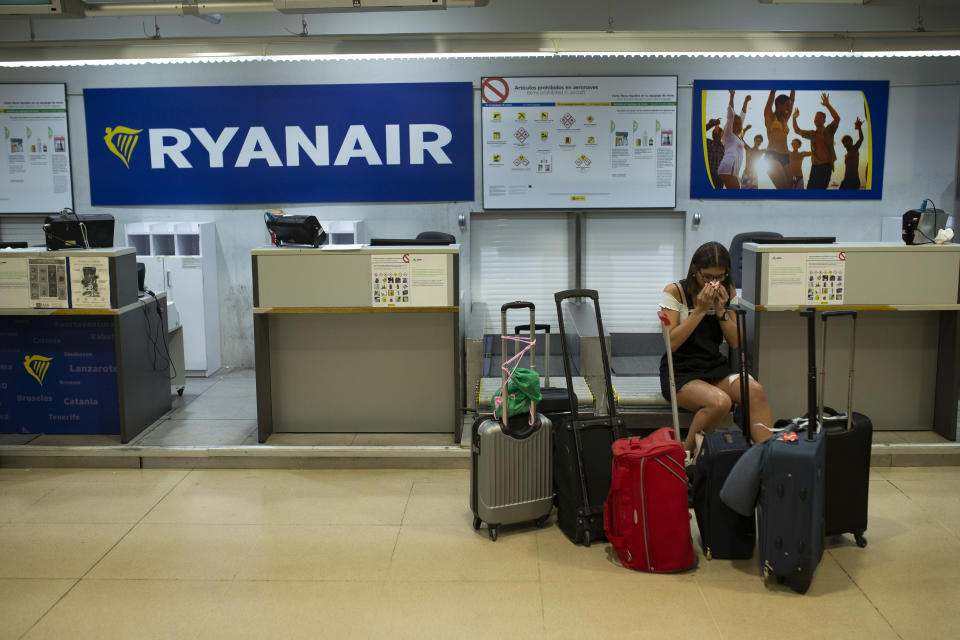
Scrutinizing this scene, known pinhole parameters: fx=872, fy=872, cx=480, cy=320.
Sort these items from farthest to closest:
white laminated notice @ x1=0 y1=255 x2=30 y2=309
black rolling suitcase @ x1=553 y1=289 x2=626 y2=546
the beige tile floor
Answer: white laminated notice @ x1=0 y1=255 x2=30 y2=309 → black rolling suitcase @ x1=553 y1=289 x2=626 y2=546 → the beige tile floor

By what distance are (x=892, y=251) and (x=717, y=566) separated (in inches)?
93.2

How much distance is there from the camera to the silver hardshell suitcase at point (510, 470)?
4.11 meters

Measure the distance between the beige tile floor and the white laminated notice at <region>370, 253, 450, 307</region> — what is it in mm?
1130

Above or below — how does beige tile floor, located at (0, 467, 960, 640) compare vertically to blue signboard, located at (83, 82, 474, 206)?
below

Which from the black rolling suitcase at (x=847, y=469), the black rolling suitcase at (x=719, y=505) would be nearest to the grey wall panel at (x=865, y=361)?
the black rolling suitcase at (x=847, y=469)

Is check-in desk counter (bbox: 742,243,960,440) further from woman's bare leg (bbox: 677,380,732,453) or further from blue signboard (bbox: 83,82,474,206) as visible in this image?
blue signboard (bbox: 83,82,474,206)

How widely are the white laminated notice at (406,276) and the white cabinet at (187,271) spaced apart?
2.61m

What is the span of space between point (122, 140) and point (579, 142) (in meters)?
3.87

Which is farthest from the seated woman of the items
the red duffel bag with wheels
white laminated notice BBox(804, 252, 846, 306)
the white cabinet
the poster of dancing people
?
the white cabinet

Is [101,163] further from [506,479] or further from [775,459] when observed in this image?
[775,459]

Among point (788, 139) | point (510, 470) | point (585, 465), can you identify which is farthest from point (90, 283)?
point (788, 139)

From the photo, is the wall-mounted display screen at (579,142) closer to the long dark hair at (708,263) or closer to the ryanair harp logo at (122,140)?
the long dark hair at (708,263)

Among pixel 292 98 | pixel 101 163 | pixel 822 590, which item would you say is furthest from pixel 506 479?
pixel 101 163

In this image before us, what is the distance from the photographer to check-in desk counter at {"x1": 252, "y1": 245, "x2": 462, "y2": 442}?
206 inches
